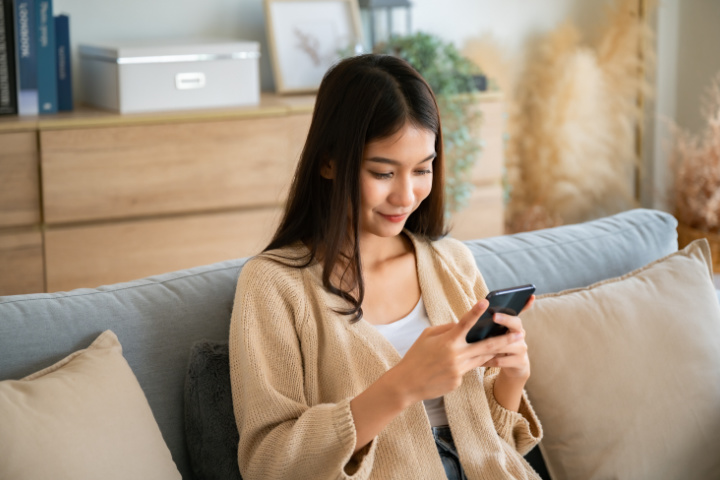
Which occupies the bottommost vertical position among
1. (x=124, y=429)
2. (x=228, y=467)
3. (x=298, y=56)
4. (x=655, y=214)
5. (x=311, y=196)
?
(x=228, y=467)

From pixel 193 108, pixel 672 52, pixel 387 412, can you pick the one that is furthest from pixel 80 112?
pixel 672 52

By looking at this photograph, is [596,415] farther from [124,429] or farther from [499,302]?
[124,429]

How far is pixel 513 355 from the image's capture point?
1298 millimetres

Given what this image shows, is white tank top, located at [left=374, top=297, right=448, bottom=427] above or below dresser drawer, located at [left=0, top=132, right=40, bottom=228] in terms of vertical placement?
below

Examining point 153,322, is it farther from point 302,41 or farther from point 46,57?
point 302,41

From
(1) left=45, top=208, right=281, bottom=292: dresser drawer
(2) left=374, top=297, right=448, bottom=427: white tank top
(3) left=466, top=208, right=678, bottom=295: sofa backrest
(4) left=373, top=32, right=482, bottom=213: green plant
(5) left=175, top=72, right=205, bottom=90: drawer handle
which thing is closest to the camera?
(2) left=374, top=297, right=448, bottom=427: white tank top

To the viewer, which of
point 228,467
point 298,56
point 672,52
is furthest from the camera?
point 672,52

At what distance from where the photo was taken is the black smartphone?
45.6 inches

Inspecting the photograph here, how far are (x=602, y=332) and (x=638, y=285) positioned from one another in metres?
0.16

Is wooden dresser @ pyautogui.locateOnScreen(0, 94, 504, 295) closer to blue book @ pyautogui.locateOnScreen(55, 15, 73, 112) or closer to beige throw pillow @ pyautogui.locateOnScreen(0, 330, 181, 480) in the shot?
blue book @ pyautogui.locateOnScreen(55, 15, 73, 112)

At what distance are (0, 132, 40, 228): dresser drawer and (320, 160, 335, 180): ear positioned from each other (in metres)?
1.43

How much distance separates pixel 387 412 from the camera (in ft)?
3.92

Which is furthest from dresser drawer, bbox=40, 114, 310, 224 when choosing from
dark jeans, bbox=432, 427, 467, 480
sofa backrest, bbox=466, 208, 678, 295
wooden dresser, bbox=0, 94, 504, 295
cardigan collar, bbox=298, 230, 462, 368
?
dark jeans, bbox=432, 427, 467, 480

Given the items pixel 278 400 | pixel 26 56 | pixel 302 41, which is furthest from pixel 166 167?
pixel 278 400
